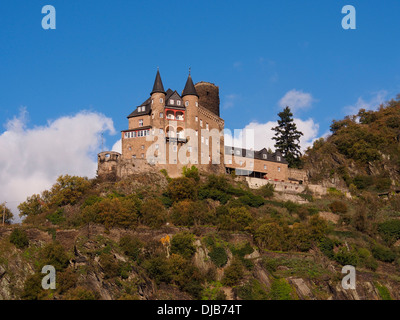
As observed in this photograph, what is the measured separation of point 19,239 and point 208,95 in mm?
39802

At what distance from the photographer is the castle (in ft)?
231

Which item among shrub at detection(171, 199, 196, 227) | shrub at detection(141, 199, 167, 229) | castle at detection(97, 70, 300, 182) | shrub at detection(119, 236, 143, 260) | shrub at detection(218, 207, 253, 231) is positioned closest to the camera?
shrub at detection(119, 236, 143, 260)

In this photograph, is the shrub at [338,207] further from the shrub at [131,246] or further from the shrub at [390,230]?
the shrub at [131,246]

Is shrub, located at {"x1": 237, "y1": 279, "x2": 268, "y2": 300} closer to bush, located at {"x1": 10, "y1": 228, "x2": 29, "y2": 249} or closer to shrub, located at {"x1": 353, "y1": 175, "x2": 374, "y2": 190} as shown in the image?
bush, located at {"x1": 10, "y1": 228, "x2": 29, "y2": 249}

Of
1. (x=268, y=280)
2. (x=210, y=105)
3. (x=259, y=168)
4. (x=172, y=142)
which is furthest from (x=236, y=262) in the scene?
(x=210, y=105)

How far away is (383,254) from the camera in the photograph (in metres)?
62.0

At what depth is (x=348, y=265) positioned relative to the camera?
5856cm

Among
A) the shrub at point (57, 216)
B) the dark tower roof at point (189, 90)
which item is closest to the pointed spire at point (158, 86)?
the dark tower roof at point (189, 90)

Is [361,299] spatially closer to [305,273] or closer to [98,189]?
[305,273]

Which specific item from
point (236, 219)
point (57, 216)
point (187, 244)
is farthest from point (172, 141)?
point (187, 244)

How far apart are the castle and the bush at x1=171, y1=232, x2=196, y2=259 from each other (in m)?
16.7

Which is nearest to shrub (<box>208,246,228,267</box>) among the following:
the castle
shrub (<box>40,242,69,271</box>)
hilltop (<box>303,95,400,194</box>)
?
shrub (<box>40,242,69,271</box>)

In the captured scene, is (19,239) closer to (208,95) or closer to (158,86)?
(158,86)
